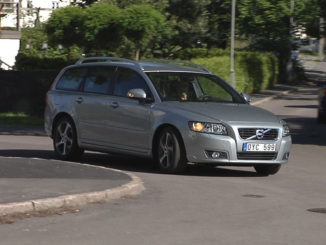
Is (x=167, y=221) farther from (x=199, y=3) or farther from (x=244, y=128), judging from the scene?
(x=199, y=3)

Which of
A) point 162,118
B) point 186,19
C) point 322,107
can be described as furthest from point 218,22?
point 162,118

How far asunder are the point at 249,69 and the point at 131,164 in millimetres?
27695

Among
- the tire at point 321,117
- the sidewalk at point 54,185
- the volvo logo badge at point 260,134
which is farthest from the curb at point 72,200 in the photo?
the tire at point 321,117

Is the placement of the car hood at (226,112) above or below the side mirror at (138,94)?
below

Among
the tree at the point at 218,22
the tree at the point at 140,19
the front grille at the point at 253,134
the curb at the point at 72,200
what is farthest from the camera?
the tree at the point at 218,22

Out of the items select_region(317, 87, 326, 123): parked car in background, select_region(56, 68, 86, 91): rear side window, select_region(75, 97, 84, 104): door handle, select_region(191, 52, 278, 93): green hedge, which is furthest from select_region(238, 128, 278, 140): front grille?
select_region(191, 52, 278, 93): green hedge

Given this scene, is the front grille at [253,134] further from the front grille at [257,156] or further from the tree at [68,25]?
the tree at [68,25]

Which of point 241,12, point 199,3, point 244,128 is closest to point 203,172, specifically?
point 244,128

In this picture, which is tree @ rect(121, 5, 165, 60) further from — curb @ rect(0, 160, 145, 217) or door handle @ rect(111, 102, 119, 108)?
curb @ rect(0, 160, 145, 217)

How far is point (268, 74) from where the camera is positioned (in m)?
47.4

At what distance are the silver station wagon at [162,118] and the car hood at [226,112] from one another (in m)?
0.01

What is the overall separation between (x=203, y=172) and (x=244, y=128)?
1.28 m

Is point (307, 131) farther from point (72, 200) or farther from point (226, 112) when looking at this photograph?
point (72, 200)

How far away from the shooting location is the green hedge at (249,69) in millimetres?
36000
